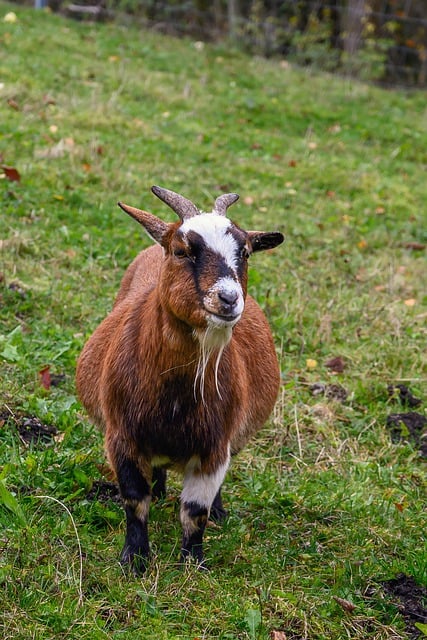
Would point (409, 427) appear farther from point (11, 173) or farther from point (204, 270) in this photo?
point (11, 173)

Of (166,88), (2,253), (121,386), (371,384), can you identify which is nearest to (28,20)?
(166,88)

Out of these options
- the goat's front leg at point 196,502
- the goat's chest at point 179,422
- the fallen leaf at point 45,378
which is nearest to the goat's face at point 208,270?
the goat's chest at point 179,422

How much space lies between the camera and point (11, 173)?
314 inches

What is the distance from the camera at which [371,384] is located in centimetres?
643

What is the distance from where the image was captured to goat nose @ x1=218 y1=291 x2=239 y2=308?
3.51 meters

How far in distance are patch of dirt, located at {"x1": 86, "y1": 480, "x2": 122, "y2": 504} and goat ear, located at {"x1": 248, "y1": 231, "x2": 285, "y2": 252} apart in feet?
4.78

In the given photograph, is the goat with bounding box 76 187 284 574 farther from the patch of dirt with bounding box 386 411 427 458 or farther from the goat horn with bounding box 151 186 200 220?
the patch of dirt with bounding box 386 411 427 458

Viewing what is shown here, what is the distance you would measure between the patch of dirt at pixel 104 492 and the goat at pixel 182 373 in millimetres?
474

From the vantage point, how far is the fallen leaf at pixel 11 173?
7931 millimetres

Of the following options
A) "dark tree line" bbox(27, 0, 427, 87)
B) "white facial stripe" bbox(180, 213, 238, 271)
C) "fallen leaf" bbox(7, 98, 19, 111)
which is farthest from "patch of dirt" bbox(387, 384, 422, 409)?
"dark tree line" bbox(27, 0, 427, 87)

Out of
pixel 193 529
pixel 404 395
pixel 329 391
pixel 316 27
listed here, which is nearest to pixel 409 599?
pixel 193 529

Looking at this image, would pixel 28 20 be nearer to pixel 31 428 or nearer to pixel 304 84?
pixel 304 84

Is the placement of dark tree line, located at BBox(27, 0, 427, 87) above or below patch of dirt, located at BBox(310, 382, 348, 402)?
above

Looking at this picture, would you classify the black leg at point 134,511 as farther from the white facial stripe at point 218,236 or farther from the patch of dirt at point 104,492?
the white facial stripe at point 218,236
